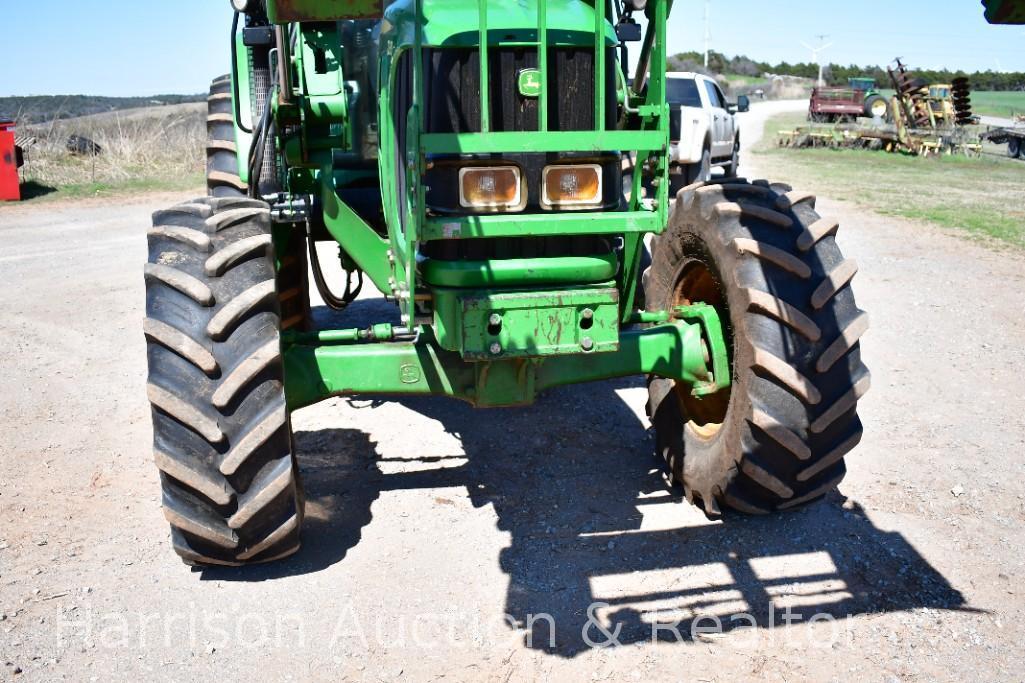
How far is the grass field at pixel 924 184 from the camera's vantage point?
571 inches

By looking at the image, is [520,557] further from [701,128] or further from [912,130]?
[912,130]

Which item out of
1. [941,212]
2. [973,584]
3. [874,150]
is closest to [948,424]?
[973,584]

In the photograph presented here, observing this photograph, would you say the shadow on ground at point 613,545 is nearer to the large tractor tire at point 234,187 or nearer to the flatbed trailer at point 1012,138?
the large tractor tire at point 234,187

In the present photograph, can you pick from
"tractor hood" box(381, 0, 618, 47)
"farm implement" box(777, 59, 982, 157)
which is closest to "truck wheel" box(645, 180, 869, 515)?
"tractor hood" box(381, 0, 618, 47)

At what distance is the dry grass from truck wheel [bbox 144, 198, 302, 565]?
50.2ft

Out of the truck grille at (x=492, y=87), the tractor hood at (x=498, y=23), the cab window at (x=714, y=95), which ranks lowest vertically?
the truck grille at (x=492, y=87)

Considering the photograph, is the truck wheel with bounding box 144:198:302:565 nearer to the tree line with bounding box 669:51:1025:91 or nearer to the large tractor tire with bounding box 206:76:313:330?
the large tractor tire with bounding box 206:76:313:330

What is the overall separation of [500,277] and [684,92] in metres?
14.7

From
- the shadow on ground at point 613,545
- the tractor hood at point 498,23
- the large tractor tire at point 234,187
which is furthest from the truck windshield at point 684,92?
the tractor hood at point 498,23

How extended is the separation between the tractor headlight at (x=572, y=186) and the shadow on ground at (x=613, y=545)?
161 cm

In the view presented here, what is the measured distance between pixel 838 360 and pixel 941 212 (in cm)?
1244

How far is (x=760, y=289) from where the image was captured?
4.19 m

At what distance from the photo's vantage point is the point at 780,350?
4.15m

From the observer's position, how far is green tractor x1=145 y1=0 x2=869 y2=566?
12.2 ft
